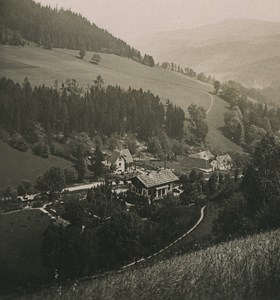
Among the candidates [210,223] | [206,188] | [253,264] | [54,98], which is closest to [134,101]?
[54,98]

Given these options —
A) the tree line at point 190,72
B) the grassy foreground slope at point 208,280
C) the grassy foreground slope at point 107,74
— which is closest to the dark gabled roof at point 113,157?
the grassy foreground slope at point 107,74

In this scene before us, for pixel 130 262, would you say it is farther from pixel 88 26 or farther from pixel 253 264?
pixel 88 26

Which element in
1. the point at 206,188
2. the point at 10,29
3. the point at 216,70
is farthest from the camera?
the point at 216,70

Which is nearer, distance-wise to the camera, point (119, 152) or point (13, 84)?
point (13, 84)

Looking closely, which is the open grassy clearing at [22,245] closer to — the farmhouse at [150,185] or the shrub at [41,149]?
the shrub at [41,149]

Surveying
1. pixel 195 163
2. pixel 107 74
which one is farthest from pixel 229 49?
pixel 195 163

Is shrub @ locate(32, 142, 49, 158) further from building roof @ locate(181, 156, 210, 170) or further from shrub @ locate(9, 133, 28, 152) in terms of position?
building roof @ locate(181, 156, 210, 170)

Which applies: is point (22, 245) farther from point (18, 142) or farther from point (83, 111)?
point (83, 111)
